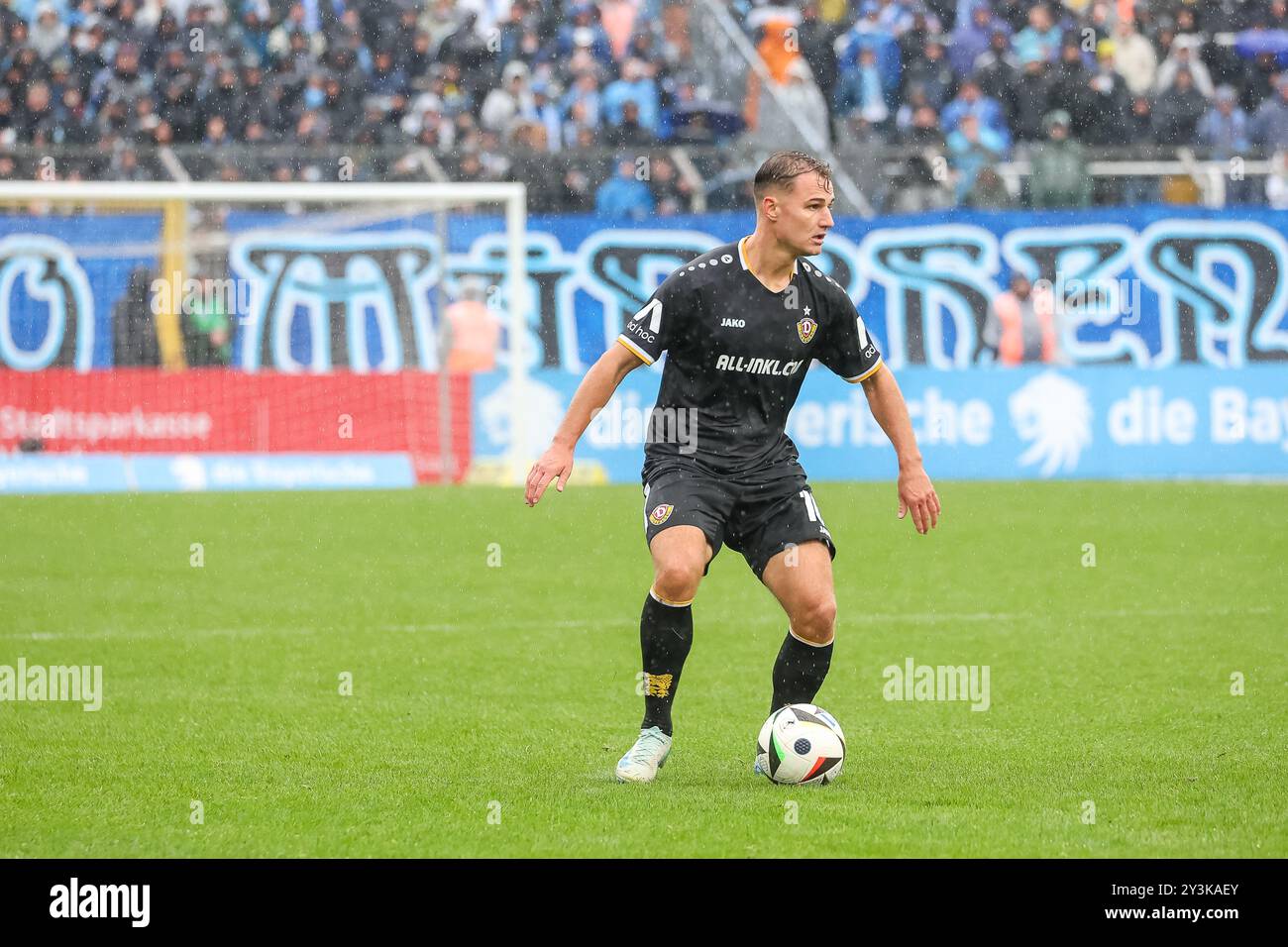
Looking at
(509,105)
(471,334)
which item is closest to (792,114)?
(509,105)

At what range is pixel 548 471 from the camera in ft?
20.2

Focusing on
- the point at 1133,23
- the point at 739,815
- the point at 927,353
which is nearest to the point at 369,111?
the point at 927,353

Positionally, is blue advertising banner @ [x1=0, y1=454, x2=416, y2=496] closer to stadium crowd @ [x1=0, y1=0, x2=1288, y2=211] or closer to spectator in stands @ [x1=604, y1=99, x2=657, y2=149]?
stadium crowd @ [x1=0, y1=0, x2=1288, y2=211]

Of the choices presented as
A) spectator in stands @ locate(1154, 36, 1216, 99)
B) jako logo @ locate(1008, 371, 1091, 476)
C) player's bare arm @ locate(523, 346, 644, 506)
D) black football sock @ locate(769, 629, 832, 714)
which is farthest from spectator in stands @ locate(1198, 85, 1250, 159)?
player's bare arm @ locate(523, 346, 644, 506)

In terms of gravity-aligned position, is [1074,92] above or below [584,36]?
below

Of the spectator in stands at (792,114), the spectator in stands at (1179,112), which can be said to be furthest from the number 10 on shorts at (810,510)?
the spectator in stands at (1179,112)

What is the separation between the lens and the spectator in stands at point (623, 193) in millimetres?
19906

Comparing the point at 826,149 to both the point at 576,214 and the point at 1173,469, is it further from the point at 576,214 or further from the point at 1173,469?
the point at 1173,469

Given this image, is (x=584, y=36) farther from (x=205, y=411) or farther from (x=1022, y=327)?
(x=205, y=411)

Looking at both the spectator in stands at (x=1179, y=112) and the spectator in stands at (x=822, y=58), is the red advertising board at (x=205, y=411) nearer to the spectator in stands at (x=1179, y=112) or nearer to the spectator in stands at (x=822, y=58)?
the spectator in stands at (x=822, y=58)

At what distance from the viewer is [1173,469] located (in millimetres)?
17703

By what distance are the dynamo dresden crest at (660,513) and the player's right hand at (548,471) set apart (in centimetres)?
35

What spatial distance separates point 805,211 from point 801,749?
6.05 feet
